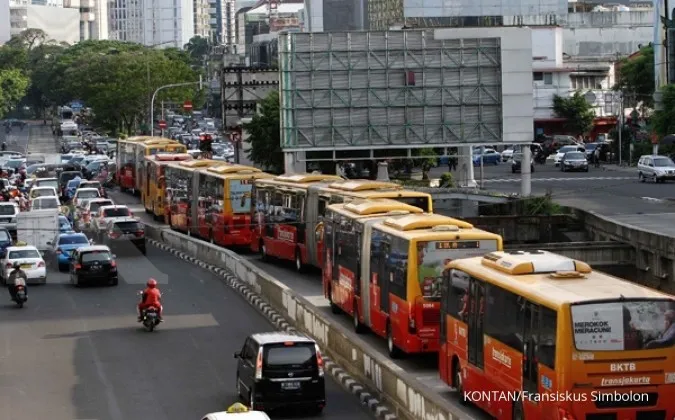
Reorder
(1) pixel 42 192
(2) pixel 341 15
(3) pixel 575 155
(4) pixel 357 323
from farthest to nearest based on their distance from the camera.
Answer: (2) pixel 341 15 → (3) pixel 575 155 → (1) pixel 42 192 → (4) pixel 357 323

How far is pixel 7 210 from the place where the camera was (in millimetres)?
58625

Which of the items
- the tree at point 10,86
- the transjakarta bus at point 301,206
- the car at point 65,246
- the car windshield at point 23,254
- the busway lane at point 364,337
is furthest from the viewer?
the tree at point 10,86

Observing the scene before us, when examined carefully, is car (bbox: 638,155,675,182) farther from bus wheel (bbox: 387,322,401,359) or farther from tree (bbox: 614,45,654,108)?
bus wheel (bbox: 387,322,401,359)

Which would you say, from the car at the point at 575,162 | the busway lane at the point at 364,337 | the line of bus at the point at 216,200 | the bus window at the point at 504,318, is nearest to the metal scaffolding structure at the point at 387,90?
the line of bus at the point at 216,200

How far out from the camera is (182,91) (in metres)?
128

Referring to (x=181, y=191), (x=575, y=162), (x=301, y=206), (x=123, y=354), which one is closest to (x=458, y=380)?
(x=123, y=354)

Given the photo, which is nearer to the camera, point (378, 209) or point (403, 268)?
point (403, 268)

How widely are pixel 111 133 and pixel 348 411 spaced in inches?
4469

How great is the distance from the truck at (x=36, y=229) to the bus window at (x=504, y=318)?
31684 mm

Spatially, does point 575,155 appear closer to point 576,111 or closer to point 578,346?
point 576,111

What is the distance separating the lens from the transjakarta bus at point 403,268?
26531mm

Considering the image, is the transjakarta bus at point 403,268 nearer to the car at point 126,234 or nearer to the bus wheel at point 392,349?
the bus wheel at point 392,349

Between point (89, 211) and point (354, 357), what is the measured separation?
34110 millimetres

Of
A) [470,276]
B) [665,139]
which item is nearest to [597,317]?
[470,276]
